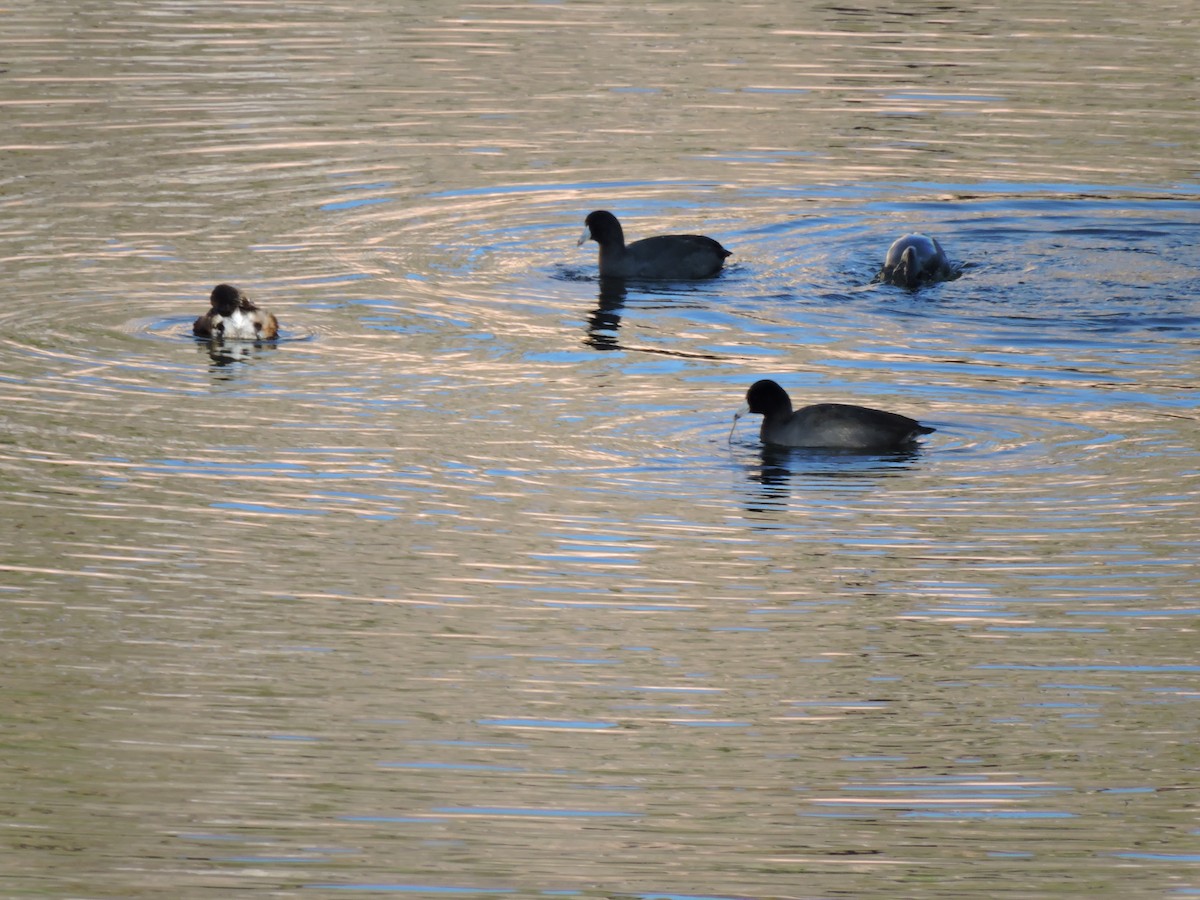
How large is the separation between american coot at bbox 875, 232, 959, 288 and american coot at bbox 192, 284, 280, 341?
17.6ft

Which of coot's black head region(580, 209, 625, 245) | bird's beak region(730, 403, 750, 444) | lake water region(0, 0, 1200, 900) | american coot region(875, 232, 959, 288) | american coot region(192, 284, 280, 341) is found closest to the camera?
lake water region(0, 0, 1200, 900)

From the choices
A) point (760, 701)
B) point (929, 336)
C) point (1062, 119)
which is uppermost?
point (1062, 119)

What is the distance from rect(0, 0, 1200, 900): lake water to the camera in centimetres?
852

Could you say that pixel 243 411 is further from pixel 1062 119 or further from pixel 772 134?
pixel 1062 119

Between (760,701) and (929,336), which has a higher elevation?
(929,336)

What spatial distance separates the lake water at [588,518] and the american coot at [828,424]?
16cm

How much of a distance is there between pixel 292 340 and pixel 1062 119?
41.7 ft

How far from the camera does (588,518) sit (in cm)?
1221

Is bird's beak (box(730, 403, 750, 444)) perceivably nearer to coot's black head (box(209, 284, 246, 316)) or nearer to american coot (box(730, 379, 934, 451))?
american coot (box(730, 379, 934, 451))

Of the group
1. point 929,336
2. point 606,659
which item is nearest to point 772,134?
point 929,336

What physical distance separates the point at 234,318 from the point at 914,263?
5692mm

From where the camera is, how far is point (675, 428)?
46.5 ft

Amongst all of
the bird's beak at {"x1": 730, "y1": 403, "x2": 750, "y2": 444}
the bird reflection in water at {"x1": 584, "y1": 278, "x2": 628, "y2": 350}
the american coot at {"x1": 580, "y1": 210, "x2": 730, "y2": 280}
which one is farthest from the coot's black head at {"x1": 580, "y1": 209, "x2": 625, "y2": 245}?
the bird's beak at {"x1": 730, "y1": 403, "x2": 750, "y2": 444}

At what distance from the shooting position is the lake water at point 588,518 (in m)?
8.52
